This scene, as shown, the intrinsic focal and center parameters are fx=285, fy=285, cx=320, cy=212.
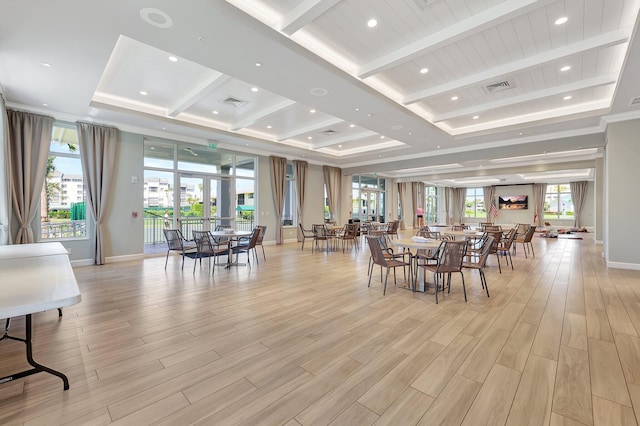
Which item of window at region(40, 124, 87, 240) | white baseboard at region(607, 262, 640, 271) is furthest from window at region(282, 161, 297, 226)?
white baseboard at region(607, 262, 640, 271)

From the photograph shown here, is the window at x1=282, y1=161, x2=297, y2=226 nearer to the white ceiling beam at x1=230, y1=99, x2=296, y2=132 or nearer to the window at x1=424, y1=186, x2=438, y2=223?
the white ceiling beam at x1=230, y1=99, x2=296, y2=132

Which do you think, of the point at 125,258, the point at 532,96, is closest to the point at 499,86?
the point at 532,96

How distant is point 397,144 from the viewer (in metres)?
9.02

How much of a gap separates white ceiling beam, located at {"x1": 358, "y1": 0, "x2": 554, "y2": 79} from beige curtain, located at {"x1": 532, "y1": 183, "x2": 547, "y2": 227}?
18583 mm

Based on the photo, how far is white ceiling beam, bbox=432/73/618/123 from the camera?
462cm

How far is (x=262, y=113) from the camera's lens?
630 cm

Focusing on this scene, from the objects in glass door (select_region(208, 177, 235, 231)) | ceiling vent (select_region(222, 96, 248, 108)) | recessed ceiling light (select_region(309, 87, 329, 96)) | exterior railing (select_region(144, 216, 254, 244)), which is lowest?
exterior railing (select_region(144, 216, 254, 244))

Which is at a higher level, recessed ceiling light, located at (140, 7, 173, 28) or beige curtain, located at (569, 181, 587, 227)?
recessed ceiling light, located at (140, 7, 173, 28)

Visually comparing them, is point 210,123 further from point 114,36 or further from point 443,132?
point 443,132

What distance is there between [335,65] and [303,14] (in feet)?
3.53

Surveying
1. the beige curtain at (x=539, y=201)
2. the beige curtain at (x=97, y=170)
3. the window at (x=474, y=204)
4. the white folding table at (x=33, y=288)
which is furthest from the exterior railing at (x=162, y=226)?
the beige curtain at (x=539, y=201)

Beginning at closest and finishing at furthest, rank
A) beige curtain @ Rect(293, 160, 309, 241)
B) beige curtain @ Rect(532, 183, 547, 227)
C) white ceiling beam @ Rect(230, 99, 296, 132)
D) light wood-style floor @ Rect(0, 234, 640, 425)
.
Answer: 1. light wood-style floor @ Rect(0, 234, 640, 425)
2. white ceiling beam @ Rect(230, 99, 296, 132)
3. beige curtain @ Rect(293, 160, 309, 241)
4. beige curtain @ Rect(532, 183, 547, 227)

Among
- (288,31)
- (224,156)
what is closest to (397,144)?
(224,156)

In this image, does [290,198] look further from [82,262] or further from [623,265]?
[623,265]
